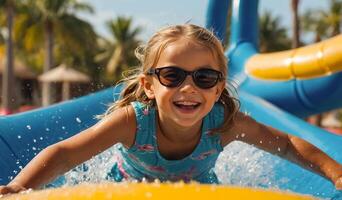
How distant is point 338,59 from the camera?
380cm

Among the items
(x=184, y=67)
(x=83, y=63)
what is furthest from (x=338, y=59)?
(x=83, y=63)

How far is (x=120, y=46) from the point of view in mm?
26344

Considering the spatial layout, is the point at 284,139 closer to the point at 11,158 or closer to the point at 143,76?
the point at 143,76

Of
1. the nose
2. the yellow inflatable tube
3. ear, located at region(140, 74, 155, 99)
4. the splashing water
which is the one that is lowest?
the splashing water

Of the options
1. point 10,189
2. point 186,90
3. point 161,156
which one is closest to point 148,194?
point 10,189

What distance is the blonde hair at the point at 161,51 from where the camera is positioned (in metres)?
1.77

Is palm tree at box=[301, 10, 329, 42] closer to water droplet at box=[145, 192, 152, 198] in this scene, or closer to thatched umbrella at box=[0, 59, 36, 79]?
thatched umbrella at box=[0, 59, 36, 79]

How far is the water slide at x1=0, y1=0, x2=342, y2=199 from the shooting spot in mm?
2508

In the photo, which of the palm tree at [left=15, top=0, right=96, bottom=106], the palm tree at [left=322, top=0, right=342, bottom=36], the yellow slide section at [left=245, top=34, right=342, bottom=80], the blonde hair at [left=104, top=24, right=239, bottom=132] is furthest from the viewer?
the palm tree at [left=322, top=0, right=342, bottom=36]

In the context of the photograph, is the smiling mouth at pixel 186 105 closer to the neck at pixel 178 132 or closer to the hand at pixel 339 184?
the neck at pixel 178 132

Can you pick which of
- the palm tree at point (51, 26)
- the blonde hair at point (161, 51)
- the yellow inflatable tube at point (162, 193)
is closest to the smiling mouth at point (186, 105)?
the blonde hair at point (161, 51)

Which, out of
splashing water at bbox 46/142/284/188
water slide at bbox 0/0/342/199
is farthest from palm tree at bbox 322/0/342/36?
splashing water at bbox 46/142/284/188

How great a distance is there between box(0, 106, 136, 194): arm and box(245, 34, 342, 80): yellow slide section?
2255 millimetres

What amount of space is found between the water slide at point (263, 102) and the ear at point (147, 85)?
0.64 m
